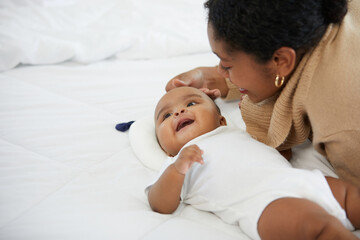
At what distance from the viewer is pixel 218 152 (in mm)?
1016

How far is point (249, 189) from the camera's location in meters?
0.91

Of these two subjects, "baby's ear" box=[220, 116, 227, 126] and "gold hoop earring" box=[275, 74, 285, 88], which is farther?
"baby's ear" box=[220, 116, 227, 126]

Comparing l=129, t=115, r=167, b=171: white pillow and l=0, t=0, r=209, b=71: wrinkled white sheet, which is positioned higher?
l=0, t=0, r=209, b=71: wrinkled white sheet

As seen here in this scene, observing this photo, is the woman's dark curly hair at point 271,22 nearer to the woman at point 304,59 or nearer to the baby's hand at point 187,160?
the woman at point 304,59

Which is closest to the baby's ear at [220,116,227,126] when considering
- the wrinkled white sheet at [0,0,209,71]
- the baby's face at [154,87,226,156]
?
the baby's face at [154,87,226,156]

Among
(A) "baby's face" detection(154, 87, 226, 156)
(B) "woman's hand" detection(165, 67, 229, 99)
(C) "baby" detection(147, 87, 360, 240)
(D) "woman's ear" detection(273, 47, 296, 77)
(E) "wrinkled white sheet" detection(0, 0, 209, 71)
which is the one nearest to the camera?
(C) "baby" detection(147, 87, 360, 240)

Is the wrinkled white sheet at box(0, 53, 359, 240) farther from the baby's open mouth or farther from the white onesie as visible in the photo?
the baby's open mouth

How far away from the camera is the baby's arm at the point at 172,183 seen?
0.93 metres

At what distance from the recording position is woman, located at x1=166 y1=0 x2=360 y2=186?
860 millimetres

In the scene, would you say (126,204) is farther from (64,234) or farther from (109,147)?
(109,147)

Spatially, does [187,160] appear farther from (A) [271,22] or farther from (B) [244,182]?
(A) [271,22]

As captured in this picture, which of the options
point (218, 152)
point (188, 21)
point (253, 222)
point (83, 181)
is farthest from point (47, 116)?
point (188, 21)

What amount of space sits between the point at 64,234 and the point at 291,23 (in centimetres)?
71

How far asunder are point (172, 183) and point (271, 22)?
45 cm
